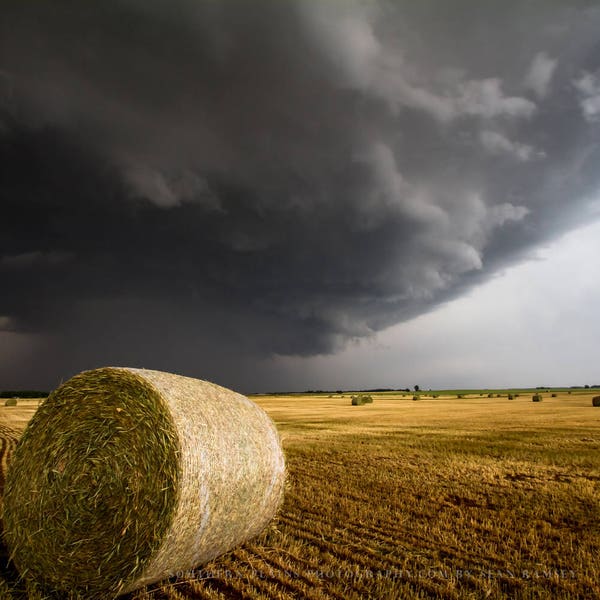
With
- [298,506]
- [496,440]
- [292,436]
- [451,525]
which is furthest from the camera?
[292,436]

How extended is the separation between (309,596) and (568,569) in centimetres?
339

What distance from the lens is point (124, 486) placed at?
4.93m

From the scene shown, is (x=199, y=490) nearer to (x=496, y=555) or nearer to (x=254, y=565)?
(x=254, y=565)

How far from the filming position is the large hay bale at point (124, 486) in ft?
15.4

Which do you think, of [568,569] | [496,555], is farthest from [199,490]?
[568,569]

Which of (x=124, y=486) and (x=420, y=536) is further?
(x=420, y=536)

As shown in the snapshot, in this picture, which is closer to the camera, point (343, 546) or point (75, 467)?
point (75, 467)

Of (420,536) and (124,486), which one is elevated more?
(124,486)

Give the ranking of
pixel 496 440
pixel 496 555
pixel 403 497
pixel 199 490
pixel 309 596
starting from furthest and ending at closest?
1. pixel 496 440
2. pixel 403 497
3. pixel 496 555
4. pixel 199 490
5. pixel 309 596

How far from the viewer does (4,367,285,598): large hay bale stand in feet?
15.4

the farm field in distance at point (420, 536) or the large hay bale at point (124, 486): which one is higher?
the large hay bale at point (124, 486)

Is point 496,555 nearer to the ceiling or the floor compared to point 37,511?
nearer to the floor

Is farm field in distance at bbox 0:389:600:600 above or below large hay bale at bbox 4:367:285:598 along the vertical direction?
below

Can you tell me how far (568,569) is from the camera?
528 centimetres
